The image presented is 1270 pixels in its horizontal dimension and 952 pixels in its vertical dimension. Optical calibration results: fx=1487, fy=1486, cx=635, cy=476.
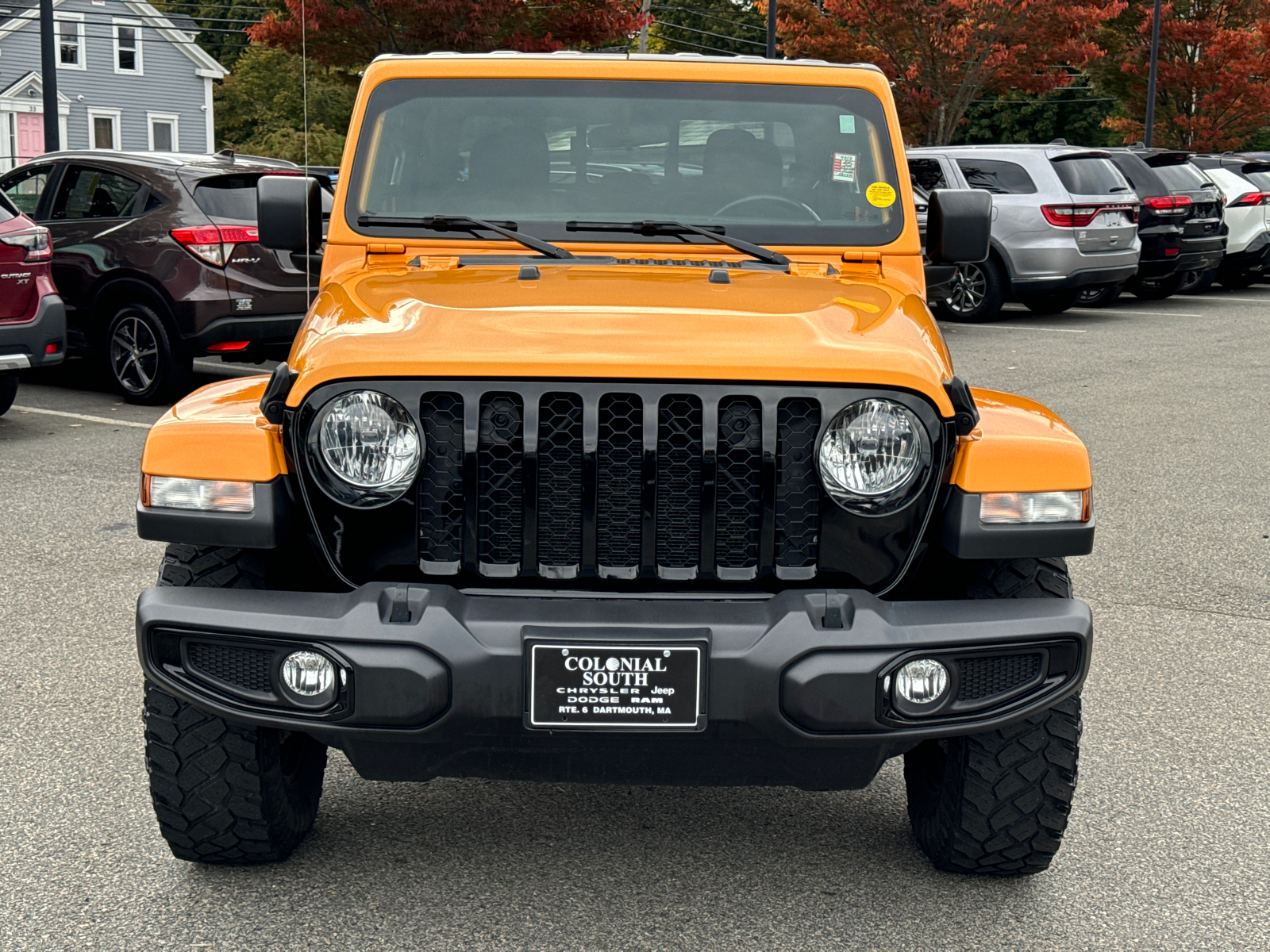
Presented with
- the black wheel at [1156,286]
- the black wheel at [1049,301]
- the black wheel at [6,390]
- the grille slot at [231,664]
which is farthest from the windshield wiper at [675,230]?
the black wheel at [1156,286]

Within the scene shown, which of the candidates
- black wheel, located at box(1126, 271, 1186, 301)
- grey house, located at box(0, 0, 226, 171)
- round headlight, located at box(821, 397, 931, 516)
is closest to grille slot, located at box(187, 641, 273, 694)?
round headlight, located at box(821, 397, 931, 516)

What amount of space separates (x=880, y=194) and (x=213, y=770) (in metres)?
2.38

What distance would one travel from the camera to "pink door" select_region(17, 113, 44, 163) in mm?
42312

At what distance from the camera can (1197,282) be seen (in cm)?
2097

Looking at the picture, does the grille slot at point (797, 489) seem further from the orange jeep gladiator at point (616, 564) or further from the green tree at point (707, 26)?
the green tree at point (707, 26)

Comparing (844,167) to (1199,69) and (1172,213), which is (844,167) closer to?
(1172,213)

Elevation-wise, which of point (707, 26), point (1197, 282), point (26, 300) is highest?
point (707, 26)

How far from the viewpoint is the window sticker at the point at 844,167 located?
4.22m

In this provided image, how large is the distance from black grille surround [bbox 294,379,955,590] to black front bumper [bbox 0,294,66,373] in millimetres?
6482

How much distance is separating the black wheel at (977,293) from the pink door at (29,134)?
32.9 m

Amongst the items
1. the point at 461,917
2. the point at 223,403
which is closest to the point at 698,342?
the point at 223,403

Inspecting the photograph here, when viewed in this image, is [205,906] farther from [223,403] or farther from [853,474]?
[853,474]

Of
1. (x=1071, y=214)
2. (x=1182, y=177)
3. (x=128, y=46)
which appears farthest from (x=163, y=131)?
(x=1071, y=214)

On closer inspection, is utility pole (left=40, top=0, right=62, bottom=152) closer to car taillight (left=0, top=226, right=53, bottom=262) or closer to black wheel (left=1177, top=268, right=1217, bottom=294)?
car taillight (left=0, top=226, right=53, bottom=262)
